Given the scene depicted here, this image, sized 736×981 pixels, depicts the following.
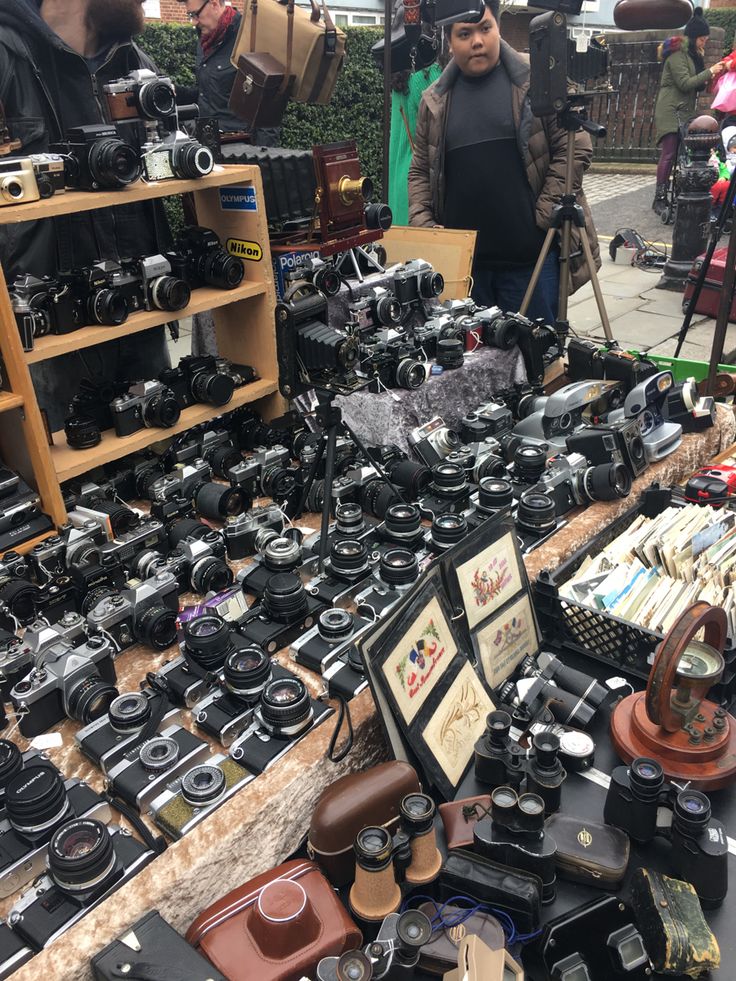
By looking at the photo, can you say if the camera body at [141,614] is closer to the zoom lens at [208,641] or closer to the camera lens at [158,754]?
the zoom lens at [208,641]

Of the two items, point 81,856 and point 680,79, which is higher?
point 680,79

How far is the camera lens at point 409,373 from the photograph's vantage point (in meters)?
4.02

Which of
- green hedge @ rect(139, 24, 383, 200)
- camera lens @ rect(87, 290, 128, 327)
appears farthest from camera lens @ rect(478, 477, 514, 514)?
green hedge @ rect(139, 24, 383, 200)

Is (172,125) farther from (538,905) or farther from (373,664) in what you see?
(538,905)

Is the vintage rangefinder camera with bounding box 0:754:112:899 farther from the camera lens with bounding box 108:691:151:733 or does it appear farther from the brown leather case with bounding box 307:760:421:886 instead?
the brown leather case with bounding box 307:760:421:886

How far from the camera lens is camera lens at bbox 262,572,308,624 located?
2.64 metres

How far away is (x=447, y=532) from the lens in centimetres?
301

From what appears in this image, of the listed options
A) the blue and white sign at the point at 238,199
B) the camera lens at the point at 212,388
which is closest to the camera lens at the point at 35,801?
the camera lens at the point at 212,388

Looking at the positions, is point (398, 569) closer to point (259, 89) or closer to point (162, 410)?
point (162, 410)

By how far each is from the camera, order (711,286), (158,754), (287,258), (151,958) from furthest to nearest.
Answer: (711,286) → (287,258) → (158,754) → (151,958)

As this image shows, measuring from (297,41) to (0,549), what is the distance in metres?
4.03

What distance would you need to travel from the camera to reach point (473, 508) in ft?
11.1

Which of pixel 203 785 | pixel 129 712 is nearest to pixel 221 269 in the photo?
pixel 129 712

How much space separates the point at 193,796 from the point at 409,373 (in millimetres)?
2550
